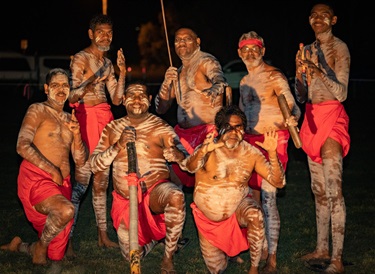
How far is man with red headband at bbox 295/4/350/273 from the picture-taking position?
711 centimetres

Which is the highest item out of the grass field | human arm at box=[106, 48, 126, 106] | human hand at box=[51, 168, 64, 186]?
human arm at box=[106, 48, 126, 106]

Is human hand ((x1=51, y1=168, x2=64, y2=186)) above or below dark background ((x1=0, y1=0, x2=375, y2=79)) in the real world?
below

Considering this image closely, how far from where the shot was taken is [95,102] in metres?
8.26

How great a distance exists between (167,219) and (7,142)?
1065cm

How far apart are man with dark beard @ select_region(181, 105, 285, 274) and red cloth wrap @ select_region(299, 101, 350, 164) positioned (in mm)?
752

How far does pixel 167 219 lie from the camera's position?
22.8ft

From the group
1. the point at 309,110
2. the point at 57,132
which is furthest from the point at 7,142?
the point at 309,110

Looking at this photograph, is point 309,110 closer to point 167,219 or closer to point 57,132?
point 167,219

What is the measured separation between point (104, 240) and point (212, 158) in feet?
6.89

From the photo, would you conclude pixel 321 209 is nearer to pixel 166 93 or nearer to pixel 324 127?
pixel 324 127

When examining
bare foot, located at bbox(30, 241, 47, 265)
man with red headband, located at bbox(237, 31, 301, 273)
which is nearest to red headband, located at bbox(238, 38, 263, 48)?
man with red headband, located at bbox(237, 31, 301, 273)

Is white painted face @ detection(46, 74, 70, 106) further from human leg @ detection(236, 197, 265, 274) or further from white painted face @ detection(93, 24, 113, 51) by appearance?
human leg @ detection(236, 197, 265, 274)

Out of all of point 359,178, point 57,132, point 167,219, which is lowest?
point 359,178

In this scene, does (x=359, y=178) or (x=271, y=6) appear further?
(x=271, y=6)
